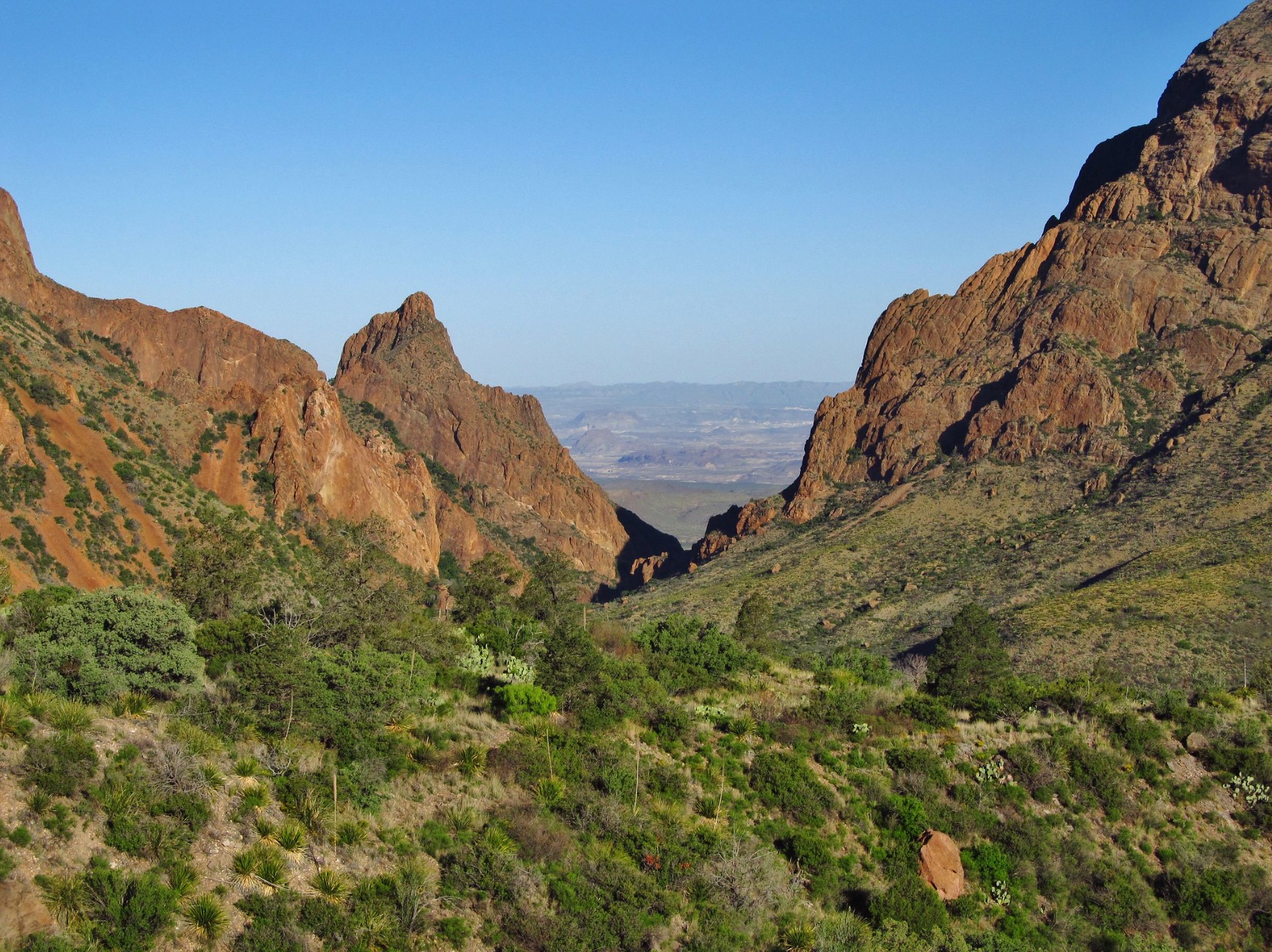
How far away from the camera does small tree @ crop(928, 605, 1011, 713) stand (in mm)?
44062

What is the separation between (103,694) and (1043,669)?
54053mm

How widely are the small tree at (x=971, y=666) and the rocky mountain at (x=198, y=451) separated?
137 ft

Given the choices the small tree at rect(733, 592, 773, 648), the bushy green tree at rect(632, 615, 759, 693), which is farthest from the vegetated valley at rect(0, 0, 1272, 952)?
the small tree at rect(733, 592, 773, 648)

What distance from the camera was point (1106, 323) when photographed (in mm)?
125688

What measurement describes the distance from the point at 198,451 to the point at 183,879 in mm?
71096

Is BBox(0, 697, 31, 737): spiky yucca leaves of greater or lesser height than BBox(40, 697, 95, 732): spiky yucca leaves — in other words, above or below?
above

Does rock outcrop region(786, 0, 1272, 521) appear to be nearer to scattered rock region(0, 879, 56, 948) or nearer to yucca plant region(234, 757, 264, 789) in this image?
yucca plant region(234, 757, 264, 789)

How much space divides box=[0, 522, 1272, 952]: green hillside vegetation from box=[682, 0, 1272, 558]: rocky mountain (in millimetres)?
81861

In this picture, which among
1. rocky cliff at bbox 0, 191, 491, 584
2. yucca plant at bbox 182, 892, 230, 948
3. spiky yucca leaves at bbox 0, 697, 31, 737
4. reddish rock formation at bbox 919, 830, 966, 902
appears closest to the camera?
yucca plant at bbox 182, 892, 230, 948

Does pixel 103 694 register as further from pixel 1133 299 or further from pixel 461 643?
pixel 1133 299

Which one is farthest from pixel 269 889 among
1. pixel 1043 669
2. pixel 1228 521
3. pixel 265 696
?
pixel 1228 521

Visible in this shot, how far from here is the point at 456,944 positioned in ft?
80.5

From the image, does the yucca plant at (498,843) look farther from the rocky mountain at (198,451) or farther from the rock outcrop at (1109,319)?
the rock outcrop at (1109,319)

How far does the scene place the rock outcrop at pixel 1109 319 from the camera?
119688 mm
